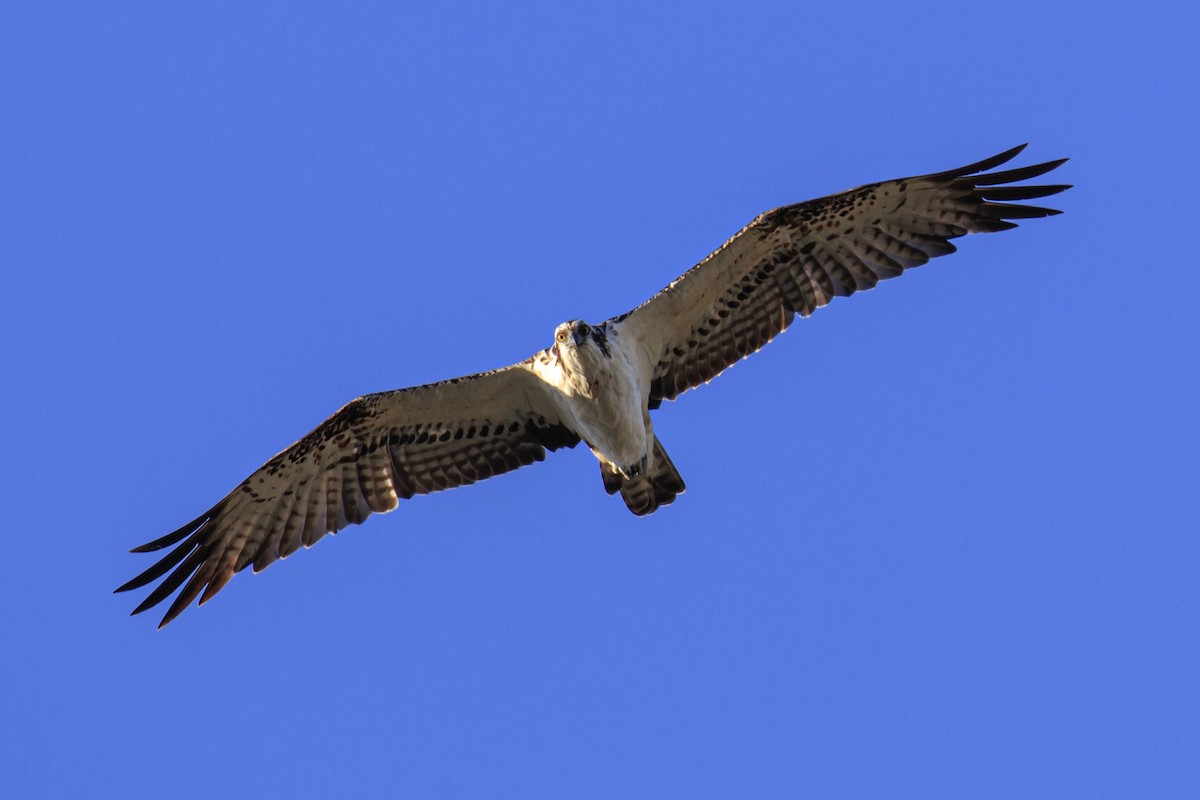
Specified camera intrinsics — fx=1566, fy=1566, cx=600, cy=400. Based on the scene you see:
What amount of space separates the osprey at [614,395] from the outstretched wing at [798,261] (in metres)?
0.01

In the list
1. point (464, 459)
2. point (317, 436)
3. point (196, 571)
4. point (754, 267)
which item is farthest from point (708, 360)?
point (196, 571)

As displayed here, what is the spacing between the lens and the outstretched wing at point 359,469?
43.7 ft

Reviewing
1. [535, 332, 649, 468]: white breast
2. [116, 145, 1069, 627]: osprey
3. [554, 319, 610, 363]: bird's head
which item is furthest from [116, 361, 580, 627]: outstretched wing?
[554, 319, 610, 363]: bird's head

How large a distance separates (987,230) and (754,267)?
193 cm

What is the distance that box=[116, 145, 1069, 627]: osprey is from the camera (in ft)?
41.8

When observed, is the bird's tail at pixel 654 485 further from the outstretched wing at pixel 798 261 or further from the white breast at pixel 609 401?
the outstretched wing at pixel 798 261

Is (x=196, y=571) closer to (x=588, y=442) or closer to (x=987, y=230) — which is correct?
(x=588, y=442)

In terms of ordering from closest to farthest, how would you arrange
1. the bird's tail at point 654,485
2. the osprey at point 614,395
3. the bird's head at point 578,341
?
the bird's head at point 578,341 → the osprey at point 614,395 → the bird's tail at point 654,485

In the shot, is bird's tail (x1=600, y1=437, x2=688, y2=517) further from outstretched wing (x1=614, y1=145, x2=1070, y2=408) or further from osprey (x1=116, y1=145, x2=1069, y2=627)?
outstretched wing (x1=614, y1=145, x2=1070, y2=408)

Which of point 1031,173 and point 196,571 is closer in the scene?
point 1031,173

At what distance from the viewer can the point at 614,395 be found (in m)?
12.4

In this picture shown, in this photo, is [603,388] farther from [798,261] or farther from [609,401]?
[798,261]

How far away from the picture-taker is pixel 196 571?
13.4 metres

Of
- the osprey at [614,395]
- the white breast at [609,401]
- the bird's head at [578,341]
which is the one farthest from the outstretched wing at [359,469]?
the bird's head at [578,341]
